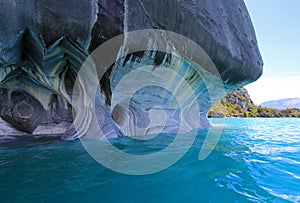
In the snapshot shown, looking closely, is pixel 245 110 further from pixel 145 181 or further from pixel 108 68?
pixel 145 181

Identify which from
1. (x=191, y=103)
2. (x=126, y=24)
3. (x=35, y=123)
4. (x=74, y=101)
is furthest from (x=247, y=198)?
(x=191, y=103)

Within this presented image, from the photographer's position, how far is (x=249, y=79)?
29.2 feet

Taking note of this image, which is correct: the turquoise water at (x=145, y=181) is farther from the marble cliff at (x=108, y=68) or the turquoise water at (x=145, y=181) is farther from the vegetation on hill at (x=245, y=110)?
the vegetation on hill at (x=245, y=110)

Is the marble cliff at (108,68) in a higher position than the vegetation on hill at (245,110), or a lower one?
higher

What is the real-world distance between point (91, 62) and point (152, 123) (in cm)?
435

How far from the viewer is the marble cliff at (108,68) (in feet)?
10.9

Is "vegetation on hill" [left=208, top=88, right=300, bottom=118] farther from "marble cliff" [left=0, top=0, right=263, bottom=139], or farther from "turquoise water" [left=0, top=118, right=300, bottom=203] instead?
"turquoise water" [left=0, top=118, right=300, bottom=203]

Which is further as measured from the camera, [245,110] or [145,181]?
[245,110]

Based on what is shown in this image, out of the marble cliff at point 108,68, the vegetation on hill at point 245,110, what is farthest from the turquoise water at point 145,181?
the vegetation on hill at point 245,110

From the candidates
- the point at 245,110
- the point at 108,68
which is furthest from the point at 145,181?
the point at 245,110

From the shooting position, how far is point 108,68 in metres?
4.60

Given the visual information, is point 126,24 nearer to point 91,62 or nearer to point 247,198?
point 91,62

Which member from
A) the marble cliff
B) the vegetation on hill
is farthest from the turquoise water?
the vegetation on hill

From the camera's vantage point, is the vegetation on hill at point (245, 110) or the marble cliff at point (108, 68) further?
the vegetation on hill at point (245, 110)
